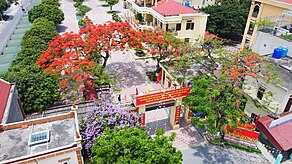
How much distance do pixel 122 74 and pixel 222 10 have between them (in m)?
18.3

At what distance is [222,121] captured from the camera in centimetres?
1680

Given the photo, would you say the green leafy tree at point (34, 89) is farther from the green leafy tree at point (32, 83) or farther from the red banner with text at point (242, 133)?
the red banner with text at point (242, 133)

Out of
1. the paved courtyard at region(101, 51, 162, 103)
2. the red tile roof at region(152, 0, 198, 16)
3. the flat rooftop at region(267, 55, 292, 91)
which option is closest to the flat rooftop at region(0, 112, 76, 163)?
the paved courtyard at region(101, 51, 162, 103)

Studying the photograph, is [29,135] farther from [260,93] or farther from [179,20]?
[179,20]

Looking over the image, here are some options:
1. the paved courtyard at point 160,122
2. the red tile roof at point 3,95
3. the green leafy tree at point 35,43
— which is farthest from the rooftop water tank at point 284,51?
the green leafy tree at point 35,43

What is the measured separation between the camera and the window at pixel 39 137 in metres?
11.7

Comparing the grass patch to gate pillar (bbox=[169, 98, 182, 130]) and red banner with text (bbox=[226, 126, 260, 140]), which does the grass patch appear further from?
red banner with text (bbox=[226, 126, 260, 140])

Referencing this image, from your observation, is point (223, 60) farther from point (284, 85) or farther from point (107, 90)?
point (107, 90)

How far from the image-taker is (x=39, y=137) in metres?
12.0

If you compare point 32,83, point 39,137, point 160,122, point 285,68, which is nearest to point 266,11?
point 285,68

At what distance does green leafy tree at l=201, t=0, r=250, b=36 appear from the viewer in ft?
111

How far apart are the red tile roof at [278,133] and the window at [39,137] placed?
47.4 feet

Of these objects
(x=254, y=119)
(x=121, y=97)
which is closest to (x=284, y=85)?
(x=254, y=119)

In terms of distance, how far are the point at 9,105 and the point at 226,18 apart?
29.8m
